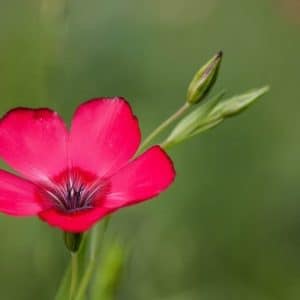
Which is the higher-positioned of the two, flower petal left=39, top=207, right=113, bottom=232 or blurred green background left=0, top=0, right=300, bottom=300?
blurred green background left=0, top=0, right=300, bottom=300

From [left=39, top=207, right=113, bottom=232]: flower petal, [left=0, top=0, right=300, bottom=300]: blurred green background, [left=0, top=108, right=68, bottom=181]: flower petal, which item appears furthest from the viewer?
[left=0, top=0, right=300, bottom=300]: blurred green background

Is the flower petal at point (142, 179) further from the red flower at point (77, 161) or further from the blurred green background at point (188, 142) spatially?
the blurred green background at point (188, 142)

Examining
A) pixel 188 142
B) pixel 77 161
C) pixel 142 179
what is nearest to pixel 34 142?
pixel 77 161

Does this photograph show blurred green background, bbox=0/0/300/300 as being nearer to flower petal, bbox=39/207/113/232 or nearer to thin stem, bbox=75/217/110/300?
thin stem, bbox=75/217/110/300

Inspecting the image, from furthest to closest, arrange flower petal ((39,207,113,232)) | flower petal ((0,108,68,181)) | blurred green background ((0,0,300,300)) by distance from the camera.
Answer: blurred green background ((0,0,300,300)), flower petal ((0,108,68,181)), flower petal ((39,207,113,232))

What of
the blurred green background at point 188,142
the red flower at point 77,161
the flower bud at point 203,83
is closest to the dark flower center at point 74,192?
the red flower at point 77,161

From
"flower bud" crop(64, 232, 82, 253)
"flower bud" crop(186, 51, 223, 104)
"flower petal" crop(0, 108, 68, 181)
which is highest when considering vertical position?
"flower bud" crop(186, 51, 223, 104)

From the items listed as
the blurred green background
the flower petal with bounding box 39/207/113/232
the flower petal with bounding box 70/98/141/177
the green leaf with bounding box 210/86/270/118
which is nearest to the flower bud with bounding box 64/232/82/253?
the flower petal with bounding box 39/207/113/232
